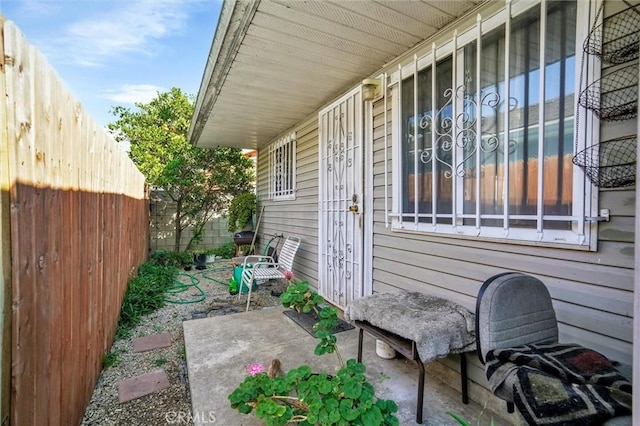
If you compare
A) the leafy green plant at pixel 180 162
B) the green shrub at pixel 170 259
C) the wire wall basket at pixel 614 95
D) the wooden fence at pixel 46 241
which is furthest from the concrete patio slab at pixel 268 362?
the leafy green plant at pixel 180 162

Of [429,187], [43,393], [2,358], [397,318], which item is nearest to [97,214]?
[43,393]

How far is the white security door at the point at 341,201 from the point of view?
3201 millimetres

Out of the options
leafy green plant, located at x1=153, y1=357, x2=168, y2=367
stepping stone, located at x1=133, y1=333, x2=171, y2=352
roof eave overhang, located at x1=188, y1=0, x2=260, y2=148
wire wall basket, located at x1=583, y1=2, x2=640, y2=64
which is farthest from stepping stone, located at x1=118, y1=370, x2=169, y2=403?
wire wall basket, located at x1=583, y1=2, x2=640, y2=64

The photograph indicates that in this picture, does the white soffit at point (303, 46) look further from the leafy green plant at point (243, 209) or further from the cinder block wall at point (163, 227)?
the cinder block wall at point (163, 227)

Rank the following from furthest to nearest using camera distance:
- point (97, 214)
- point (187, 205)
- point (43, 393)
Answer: point (187, 205) → point (97, 214) → point (43, 393)

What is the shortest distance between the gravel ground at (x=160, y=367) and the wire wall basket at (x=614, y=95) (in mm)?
2657

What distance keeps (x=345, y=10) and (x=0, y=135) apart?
6.14ft

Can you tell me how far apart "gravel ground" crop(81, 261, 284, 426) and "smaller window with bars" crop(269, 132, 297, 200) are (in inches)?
69.9

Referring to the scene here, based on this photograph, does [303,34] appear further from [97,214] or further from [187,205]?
[187,205]

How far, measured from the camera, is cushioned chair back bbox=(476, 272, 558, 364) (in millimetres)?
1418

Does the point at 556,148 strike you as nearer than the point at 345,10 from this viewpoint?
Yes

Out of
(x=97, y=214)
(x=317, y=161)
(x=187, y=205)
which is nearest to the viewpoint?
(x=97, y=214)

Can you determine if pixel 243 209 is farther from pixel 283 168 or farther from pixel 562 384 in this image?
pixel 562 384

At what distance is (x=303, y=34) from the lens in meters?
2.31
